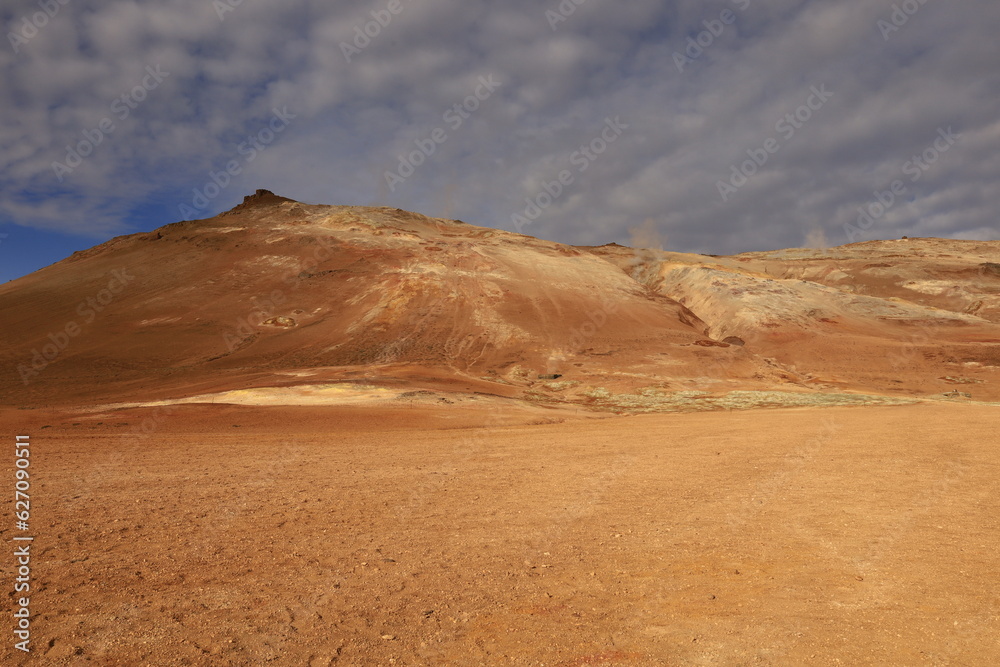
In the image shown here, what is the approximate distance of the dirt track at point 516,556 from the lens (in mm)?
4516

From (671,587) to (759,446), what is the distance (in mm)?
9255

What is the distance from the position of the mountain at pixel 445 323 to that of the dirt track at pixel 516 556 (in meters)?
15.2

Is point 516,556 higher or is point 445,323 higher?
point 445,323

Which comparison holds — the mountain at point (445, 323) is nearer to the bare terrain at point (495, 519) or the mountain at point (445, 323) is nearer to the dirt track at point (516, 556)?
the bare terrain at point (495, 519)

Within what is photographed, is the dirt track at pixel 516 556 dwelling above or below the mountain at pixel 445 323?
below

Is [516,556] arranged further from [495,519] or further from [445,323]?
[445,323]

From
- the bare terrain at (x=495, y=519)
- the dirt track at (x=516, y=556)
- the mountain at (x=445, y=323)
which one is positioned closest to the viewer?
the dirt track at (x=516, y=556)

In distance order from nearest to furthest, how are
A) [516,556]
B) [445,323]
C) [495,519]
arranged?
[516,556]
[495,519]
[445,323]

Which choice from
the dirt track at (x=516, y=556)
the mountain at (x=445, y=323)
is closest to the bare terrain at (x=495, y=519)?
the dirt track at (x=516, y=556)

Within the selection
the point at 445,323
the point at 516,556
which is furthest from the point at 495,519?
the point at 445,323

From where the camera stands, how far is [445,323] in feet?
149

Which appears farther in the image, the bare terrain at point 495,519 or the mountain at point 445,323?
the mountain at point 445,323

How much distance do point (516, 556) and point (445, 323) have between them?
39.3 m

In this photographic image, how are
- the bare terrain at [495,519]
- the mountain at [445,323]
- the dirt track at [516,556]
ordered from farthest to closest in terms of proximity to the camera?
the mountain at [445,323], the bare terrain at [495,519], the dirt track at [516,556]
